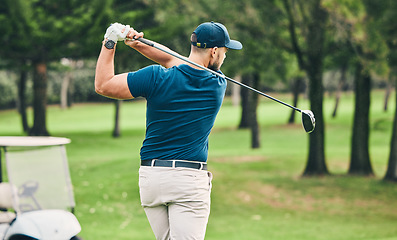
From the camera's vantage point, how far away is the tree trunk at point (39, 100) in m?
20.4

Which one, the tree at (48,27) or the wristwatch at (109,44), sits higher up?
the tree at (48,27)

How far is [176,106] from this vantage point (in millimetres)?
2621

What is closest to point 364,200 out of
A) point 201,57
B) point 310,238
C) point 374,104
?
point 310,238

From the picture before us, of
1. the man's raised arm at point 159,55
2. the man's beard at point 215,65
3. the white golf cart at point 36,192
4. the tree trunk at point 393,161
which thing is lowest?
the tree trunk at point 393,161

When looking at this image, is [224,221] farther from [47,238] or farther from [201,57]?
[201,57]

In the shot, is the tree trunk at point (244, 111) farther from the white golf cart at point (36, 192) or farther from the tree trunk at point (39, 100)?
the white golf cart at point (36, 192)

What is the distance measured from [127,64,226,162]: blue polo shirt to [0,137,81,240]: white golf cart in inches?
64.4

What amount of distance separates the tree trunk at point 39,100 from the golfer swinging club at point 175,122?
1841 cm

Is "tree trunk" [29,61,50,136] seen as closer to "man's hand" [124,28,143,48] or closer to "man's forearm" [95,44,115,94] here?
"man's hand" [124,28,143,48]

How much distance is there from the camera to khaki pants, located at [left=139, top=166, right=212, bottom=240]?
2645 millimetres

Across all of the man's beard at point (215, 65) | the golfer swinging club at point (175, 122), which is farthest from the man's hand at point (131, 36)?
the man's beard at point (215, 65)

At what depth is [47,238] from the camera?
154 inches

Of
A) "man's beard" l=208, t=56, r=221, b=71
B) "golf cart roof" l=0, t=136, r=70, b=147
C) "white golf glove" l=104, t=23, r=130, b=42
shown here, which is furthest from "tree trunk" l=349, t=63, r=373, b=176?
"white golf glove" l=104, t=23, r=130, b=42

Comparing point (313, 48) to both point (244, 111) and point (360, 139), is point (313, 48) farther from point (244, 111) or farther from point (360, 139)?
point (244, 111)
